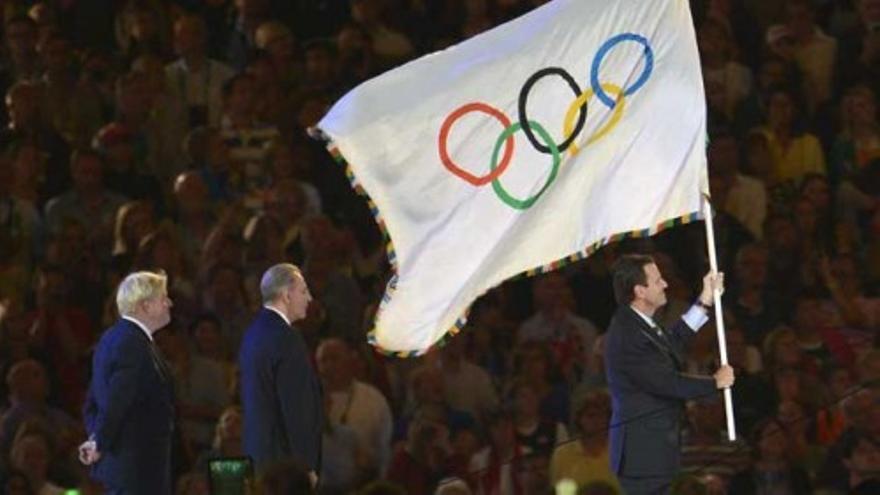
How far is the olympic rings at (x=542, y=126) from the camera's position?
13.5 metres

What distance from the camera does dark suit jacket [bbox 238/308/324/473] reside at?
13.7 meters

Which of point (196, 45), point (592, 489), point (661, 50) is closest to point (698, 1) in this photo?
point (196, 45)

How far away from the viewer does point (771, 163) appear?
18.6m

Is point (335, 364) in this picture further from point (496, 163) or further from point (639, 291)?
point (639, 291)

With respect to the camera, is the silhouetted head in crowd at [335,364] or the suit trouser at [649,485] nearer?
the suit trouser at [649,485]

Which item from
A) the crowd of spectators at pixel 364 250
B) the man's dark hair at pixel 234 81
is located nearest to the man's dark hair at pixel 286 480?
the crowd of spectators at pixel 364 250

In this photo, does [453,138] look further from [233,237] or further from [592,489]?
[233,237]

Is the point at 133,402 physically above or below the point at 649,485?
above

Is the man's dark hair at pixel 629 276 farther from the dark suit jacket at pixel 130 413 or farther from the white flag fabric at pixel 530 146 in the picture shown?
the dark suit jacket at pixel 130 413

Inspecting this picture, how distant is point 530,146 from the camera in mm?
13500

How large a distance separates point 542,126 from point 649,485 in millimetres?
1679

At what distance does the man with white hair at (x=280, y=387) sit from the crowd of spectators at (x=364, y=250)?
152 cm

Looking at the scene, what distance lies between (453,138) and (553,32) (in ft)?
2.17

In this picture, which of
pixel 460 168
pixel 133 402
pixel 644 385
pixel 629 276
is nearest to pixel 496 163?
pixel 460 168
